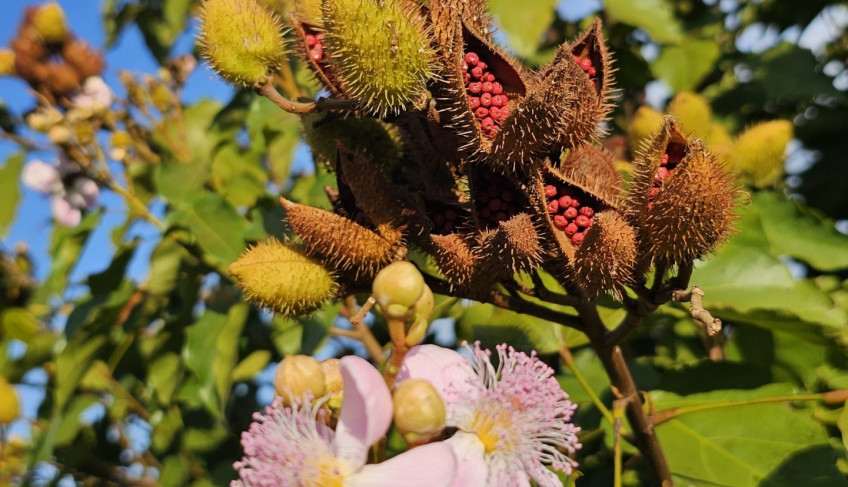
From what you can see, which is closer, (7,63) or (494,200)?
(494,200)

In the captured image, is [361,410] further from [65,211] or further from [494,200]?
[65,211]

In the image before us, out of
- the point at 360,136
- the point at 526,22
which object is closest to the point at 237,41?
the point at 360,136

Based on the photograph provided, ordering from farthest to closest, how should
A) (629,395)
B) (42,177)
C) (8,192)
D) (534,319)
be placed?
1. (8,192)
2. (42,177)
3. (534,319)
4. (629,395)

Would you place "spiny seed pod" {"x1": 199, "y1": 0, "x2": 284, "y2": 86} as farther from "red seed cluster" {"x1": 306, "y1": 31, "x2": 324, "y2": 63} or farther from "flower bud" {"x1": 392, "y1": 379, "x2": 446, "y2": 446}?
"flower bud" {"x1": 392, "y1": 379, "x2": 446, "y2": 446}

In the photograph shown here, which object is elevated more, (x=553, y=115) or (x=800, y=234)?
(x=800, y=234)

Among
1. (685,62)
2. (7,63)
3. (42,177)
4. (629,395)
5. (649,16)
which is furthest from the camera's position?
(7,63)

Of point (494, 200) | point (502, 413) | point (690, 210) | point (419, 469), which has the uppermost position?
point (494, 200)

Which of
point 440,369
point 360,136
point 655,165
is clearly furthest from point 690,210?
point 360,136
